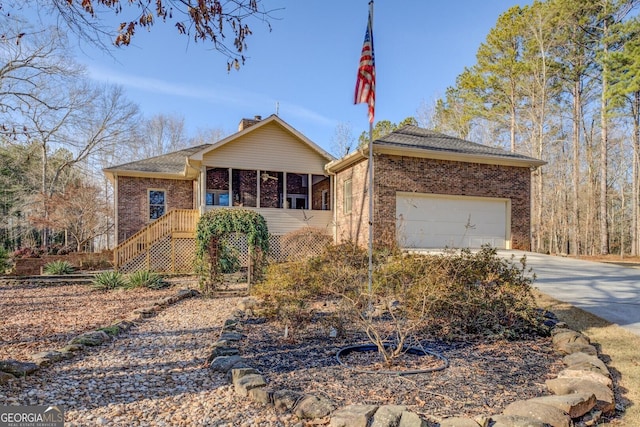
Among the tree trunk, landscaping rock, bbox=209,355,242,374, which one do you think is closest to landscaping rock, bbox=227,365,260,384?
landscaping rock, bbox=209,355,242,374

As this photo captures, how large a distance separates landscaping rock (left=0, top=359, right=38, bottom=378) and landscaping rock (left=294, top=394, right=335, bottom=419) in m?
2.66

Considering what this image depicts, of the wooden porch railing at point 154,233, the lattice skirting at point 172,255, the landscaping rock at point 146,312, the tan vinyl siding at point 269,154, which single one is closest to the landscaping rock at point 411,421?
the landscaping rock at point 146,312

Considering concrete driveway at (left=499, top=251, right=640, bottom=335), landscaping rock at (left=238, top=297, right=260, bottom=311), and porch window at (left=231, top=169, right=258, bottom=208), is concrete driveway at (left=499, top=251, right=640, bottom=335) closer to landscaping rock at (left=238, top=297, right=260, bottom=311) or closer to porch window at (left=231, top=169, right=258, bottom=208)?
landscaping rock at (left=238, top=297, right=260, bottom=311)

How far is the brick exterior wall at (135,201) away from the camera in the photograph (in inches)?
609

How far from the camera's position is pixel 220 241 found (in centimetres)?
852

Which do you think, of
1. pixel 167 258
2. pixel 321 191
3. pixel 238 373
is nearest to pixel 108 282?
pixel 167 258

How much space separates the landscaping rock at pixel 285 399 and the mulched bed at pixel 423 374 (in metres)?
Result: 0.18

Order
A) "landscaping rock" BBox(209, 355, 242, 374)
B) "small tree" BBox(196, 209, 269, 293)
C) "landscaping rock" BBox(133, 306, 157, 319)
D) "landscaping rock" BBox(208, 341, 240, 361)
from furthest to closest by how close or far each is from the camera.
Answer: "small tree" BBox(196, 209, 269, 293) < "landscaping rock" BBox(133, 306, 157, 319) < "landscaping rock" BBox(208, 341, 240, 361) < "landscaping rock" BBox(209, 355, 242, 374)

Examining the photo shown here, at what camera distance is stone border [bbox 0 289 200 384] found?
11.6 feet

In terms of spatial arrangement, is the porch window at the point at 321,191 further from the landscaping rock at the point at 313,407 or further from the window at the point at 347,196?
the landscaping rock at the point at 313,407

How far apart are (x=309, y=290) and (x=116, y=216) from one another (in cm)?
1268

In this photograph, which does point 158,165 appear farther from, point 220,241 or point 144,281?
point 220,241

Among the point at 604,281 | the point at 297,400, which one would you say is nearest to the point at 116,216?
the point at 297,400

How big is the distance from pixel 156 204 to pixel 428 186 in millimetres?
11082
